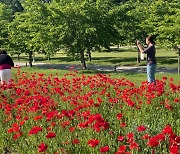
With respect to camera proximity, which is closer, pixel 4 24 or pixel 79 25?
pixel 79 25

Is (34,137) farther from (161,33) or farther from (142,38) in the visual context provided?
(142,38)

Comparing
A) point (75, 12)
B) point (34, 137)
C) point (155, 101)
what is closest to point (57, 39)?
point (75, 12)

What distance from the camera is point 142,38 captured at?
3525cm

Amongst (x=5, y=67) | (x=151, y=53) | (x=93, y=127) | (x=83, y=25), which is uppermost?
(x=83, y=25)

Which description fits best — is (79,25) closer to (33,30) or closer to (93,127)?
(33,30)

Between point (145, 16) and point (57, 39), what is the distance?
1156cm

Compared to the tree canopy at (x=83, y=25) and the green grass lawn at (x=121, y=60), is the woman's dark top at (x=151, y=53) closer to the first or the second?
the tree canopy at (x=83, y=25)

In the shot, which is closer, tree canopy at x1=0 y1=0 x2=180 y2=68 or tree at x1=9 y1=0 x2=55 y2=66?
tree canopy at x1=0 y1=0 x2=180 y2=68

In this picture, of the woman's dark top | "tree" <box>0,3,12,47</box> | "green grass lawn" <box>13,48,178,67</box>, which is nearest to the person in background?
the woman's dark top

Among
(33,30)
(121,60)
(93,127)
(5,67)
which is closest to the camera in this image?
(93,127)

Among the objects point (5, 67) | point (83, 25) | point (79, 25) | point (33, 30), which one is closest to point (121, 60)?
point (33, 30)

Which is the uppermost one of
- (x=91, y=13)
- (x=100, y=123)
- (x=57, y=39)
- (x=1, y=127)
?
(x=91, y=13)

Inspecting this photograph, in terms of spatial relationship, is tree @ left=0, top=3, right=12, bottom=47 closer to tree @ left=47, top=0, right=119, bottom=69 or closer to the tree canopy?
the tree canopy

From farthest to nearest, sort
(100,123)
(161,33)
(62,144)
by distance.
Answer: (161,33)
(62,144)
(100,123)
